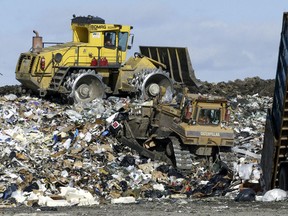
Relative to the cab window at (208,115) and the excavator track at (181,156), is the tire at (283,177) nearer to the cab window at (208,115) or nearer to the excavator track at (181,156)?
the excavator track at (181,156)

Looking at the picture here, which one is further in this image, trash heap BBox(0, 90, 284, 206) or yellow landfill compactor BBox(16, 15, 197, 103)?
yellow landfill compactor BBox(16, 15, 197, 103)

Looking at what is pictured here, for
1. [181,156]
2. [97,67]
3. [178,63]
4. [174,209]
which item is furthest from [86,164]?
[178,63]

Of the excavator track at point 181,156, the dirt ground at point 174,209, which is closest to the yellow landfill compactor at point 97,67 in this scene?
the excavator track at point 181,156

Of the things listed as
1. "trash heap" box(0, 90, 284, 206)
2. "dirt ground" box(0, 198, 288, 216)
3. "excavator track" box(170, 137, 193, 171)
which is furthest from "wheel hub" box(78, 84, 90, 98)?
"dirt ground" box(0, 198, 288, 216)

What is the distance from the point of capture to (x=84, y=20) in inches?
1141

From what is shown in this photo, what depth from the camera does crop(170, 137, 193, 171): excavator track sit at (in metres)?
19.6

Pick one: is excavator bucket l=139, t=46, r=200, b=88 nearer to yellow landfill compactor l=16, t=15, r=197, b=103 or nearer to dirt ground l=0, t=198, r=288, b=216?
yellow landfill compactor l=16, t=15, r=197, b=103

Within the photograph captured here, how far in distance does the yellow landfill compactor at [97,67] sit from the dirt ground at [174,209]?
1351cm

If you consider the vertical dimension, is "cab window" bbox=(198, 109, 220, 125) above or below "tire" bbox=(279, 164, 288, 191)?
above

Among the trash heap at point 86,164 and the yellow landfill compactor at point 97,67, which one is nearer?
the trash heap at point 86,164

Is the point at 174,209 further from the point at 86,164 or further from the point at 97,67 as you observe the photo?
the point at 97,67

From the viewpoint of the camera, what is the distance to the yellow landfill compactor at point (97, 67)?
90.3 feet

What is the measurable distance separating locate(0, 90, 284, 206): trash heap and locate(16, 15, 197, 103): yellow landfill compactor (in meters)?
0.81

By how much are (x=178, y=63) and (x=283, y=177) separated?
1448cm
